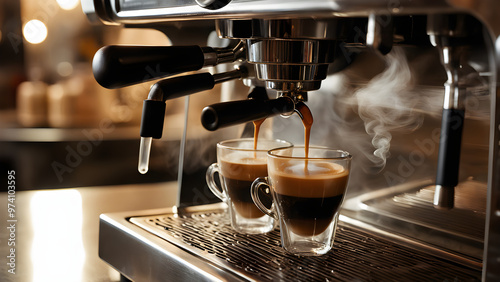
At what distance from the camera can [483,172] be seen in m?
0.56

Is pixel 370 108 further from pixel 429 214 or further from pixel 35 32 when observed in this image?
pixel 35 32

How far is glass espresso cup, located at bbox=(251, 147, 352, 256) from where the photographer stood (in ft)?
1.84

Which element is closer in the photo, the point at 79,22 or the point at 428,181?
the point at 428,181

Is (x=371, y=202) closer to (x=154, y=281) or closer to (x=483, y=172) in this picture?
(x=483, y=172)

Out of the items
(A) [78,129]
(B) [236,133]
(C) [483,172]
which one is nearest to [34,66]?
(A) [78,129]

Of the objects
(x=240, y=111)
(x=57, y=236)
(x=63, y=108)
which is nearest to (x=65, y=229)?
(x=57, y=236)

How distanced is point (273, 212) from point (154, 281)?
15 cm

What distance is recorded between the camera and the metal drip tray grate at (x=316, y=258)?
524 mm

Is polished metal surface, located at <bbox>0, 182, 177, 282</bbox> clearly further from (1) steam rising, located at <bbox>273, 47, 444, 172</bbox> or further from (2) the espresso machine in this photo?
(1) steam rising, located at <bbox>273, 47, 444, 172</bbox>

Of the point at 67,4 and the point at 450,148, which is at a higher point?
the point at 67,4

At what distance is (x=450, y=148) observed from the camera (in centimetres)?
50

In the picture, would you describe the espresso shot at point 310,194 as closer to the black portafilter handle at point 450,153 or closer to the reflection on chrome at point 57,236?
the black portafilter handle at point 450,153

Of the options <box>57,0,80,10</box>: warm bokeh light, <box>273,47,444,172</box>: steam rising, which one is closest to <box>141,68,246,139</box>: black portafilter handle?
<box>273,47,444,172</box>: steam rising

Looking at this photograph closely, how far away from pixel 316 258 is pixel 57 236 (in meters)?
0.44
